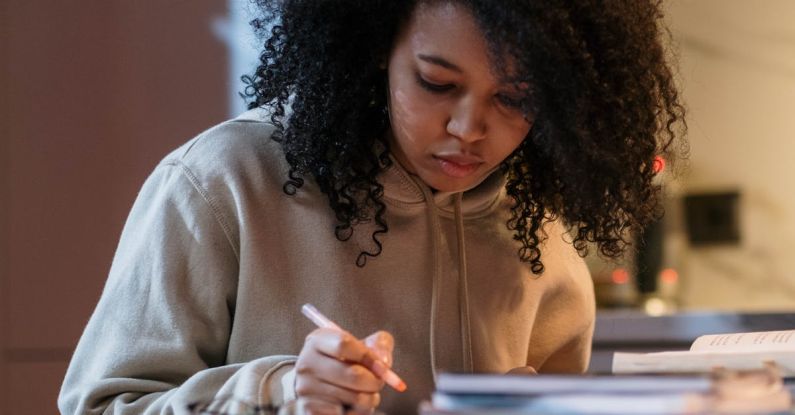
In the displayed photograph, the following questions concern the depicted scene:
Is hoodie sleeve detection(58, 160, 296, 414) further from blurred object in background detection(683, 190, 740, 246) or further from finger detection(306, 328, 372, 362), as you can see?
blurred object in background detection(683, 190, 740, 246)

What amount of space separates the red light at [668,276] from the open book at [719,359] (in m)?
2.94

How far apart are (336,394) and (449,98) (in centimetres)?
35

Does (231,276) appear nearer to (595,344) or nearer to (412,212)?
(412,212)

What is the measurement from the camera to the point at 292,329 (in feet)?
3.84

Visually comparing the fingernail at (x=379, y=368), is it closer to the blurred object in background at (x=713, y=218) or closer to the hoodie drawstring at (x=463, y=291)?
the hoodie drawstring at (x=463, y=291)

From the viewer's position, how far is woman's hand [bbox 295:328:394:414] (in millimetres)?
851

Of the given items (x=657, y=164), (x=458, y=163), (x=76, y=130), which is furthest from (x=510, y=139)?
(x=76, y=130)

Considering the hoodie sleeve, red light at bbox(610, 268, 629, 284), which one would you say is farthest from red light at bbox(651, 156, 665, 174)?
red light at bbox(610, 268, 629, 284)

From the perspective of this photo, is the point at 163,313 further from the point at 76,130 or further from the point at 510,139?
the point at 76,130

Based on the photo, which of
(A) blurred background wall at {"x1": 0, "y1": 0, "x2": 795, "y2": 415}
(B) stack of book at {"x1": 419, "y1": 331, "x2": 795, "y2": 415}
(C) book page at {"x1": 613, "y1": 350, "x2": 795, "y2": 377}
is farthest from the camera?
(A) blurred background wall at {"x1": 0, "y1": 0, "x2": 795, "y2": 415}

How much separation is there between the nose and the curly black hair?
49mm

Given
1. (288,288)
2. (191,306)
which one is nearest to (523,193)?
(288,288)

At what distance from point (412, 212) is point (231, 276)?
23 centimetres

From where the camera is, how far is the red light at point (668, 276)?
3.99 metres
